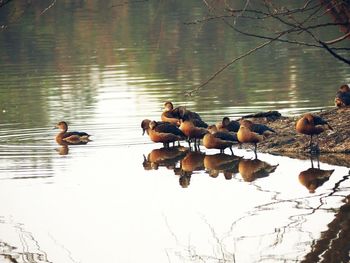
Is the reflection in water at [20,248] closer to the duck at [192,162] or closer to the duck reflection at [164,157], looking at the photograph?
the duck at [192,162]

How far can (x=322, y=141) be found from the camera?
18.3 metres

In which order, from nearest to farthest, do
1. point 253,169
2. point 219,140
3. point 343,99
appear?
point 253,169, point 219,140, point 343,99

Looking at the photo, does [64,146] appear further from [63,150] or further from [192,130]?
[192,130]

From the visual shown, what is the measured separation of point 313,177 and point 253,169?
1.45 meters

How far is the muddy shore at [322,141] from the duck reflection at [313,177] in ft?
2.08

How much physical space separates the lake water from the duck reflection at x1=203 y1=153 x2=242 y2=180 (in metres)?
0.04

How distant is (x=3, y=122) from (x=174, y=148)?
5.75m

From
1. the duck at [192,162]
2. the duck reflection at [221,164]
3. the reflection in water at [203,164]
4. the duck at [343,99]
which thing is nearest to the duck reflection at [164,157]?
the reflection in water at [203,164]

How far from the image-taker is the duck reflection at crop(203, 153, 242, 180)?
55.4 feet

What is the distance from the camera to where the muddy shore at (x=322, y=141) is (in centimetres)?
1769

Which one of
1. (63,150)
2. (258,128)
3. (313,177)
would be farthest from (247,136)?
(63,150)

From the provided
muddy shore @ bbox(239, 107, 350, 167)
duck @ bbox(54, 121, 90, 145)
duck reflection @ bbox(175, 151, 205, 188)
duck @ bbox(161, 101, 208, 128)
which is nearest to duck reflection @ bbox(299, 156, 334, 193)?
muddy shore @ bbox(239, 107, 350, 167)

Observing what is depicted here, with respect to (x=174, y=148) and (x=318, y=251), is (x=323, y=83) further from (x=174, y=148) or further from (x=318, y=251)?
(x=318, y=251)

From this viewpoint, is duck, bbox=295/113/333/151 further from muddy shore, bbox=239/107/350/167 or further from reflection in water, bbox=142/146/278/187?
→ reflection in water, bbox=142/146/278/187
